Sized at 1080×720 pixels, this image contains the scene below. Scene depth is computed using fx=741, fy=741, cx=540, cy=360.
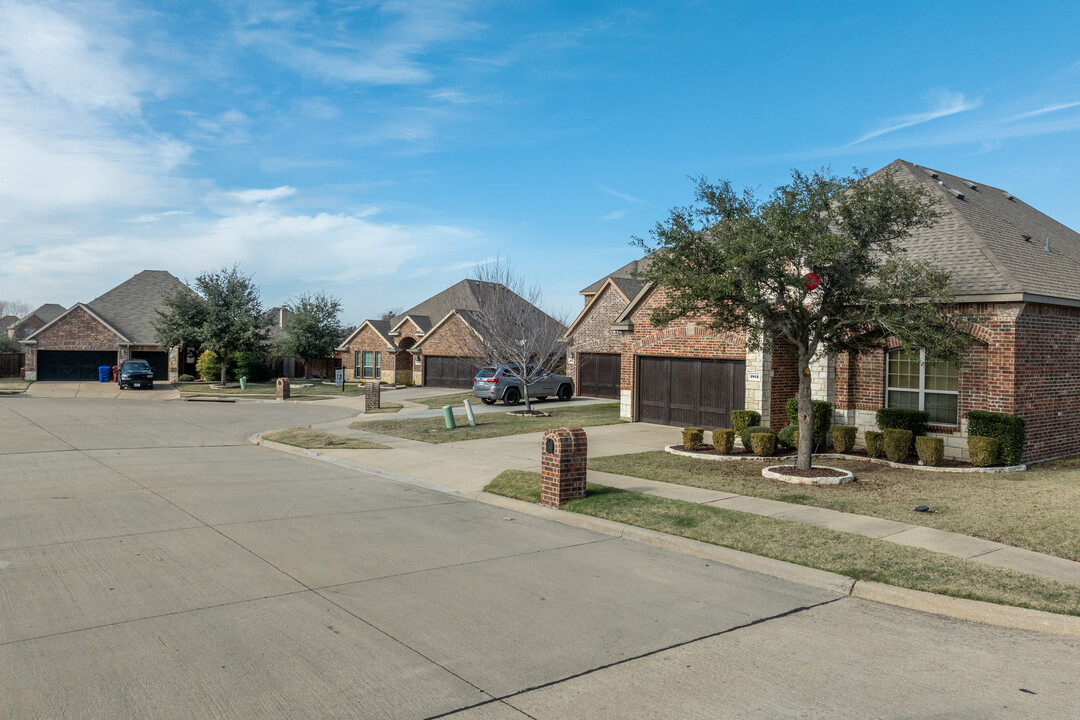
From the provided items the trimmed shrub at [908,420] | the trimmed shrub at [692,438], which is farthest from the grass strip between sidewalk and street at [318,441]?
the trimmed shrub at [908,420]

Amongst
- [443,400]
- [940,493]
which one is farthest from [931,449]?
[443,400]

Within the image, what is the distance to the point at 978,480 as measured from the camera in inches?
494

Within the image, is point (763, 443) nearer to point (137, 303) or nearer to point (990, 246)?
point (990, 246)

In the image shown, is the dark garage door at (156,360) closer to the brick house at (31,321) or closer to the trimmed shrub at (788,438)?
the brick house at (31,321)

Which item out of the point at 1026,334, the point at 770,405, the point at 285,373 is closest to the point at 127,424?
the point at 770,405

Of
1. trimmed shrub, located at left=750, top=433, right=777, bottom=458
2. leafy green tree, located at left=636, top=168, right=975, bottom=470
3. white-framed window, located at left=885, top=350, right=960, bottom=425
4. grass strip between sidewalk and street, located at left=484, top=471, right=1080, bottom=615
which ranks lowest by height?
grass strip between sidewalk and street, located at left=484, top=471, right=1080, bottom=615

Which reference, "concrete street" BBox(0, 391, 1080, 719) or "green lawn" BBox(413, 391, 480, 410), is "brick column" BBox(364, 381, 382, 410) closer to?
"green lawn" BBox(413, 391, 480, 410)

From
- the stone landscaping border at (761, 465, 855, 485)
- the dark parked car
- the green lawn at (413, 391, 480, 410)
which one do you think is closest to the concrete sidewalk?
the stone landscaping border at (761, 465, 855, 485)

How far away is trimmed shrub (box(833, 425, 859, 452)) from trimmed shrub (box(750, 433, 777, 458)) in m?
1.38

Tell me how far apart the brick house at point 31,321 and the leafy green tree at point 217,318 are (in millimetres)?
33508

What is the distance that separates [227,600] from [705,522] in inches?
220

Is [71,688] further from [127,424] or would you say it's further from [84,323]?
[84,323]

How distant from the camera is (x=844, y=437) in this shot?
51.0 ft

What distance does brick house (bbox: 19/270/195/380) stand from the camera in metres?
48.0
